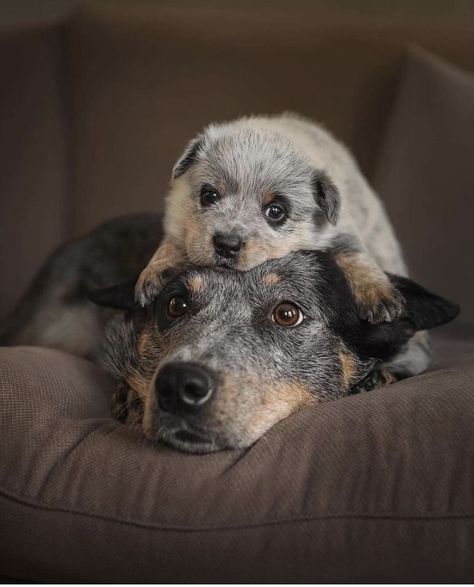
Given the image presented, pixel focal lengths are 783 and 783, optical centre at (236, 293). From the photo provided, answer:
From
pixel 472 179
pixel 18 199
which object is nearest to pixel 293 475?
pixel 472 179

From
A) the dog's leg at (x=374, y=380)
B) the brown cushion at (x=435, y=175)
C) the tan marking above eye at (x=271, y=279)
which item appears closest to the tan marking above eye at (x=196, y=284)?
the tan marking above eye at (x=271, y=279)

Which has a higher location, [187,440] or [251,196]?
[251,196]

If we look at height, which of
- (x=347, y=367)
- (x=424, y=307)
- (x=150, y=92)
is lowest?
(x=347, y=367)

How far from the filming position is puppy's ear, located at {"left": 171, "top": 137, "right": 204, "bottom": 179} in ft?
5.79

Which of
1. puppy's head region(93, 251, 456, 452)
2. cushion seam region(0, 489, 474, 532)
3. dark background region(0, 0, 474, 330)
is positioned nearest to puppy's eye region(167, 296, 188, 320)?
puppy's head region(93, 251, 456, 452)

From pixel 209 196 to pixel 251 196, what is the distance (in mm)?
99

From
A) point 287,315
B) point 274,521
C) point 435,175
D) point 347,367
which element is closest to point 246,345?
point 287,315

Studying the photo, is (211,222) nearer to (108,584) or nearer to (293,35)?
(108,584)

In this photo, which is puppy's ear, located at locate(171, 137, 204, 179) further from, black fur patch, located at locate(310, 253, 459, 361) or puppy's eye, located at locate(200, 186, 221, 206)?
black fur patch, located at locate(310, 253, 459, 361)

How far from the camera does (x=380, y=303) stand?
152 centimetres

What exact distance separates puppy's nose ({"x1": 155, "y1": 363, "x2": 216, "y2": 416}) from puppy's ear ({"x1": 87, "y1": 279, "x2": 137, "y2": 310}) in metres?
0.39

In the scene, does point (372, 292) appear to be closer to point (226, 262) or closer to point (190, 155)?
point (226, 262)

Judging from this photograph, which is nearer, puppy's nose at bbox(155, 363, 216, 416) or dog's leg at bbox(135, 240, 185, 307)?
puppy's nose at bbox(155, 363, 216, 416)

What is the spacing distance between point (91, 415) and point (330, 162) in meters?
Answer: 0.82
